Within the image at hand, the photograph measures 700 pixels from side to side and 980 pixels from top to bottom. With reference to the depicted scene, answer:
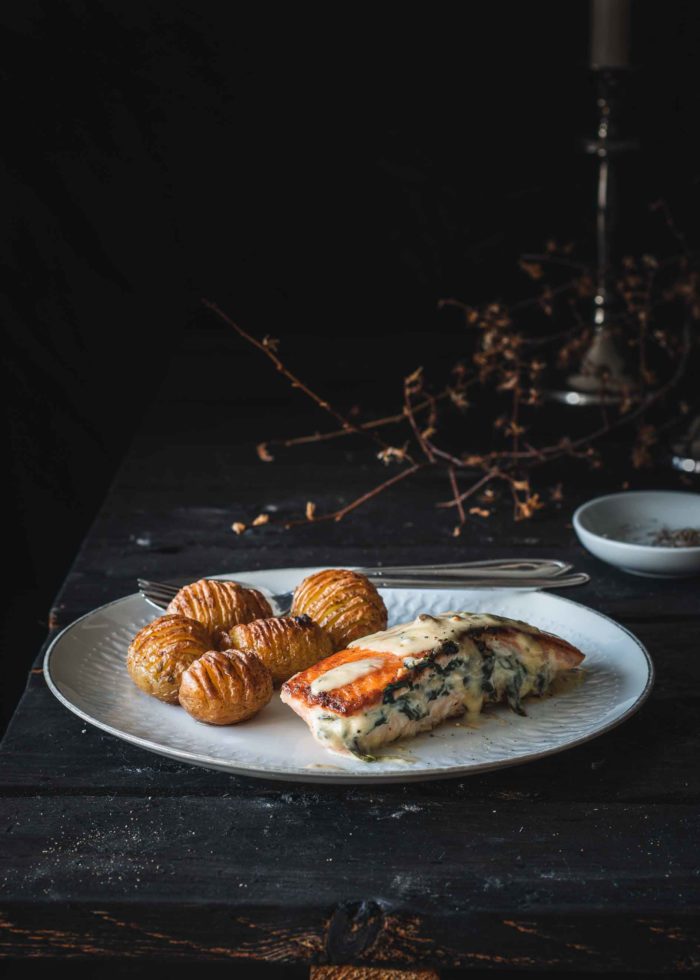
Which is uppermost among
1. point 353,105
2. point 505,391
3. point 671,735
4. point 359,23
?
point 359,23

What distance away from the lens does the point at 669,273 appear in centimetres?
236

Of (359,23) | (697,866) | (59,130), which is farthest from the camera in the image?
(359,23)

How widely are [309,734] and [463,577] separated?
331 mm

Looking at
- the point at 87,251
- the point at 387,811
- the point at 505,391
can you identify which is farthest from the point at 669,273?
the point at 387,811

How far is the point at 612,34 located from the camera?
1775 millimetres

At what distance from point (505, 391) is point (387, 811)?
1235 mm

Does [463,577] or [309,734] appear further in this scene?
[463,577]

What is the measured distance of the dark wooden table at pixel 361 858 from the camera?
2.62ft

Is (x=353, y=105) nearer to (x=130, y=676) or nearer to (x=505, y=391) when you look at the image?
(x=505, y=391)

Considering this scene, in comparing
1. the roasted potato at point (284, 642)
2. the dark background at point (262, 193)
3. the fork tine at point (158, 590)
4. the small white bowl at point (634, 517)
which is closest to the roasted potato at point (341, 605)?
the roasted potato at point (284, 642)

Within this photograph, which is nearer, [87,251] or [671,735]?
[671,735]

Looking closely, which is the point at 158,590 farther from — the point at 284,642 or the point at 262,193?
the point at 262,193

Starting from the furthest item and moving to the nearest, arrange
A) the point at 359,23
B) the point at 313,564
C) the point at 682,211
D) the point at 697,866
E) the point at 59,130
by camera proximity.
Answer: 1. the point at 682,211
2. the point at 359,23
3. the point at 59,130
4. the point at 313,564
5. the point at 697,866

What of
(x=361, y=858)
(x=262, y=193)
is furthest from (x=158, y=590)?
(x=262, y=193)
